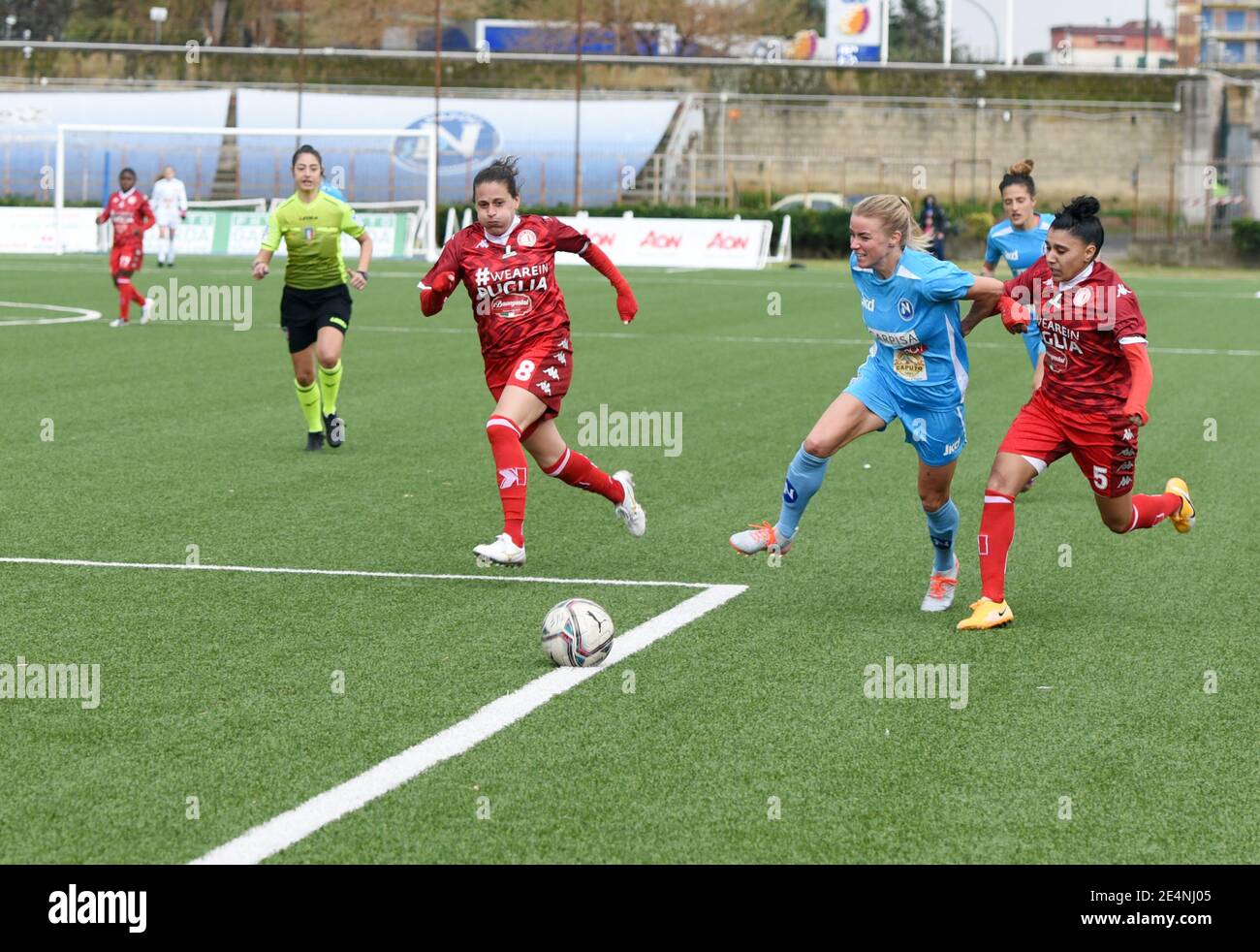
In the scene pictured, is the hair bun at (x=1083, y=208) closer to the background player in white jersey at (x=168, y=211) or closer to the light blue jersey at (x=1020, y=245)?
the light blue jersey at (x=1020, y=245)

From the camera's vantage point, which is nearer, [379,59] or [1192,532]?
[1192,532]

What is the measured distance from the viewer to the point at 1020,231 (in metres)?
12.9

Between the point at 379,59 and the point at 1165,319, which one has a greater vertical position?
the point at 379,59

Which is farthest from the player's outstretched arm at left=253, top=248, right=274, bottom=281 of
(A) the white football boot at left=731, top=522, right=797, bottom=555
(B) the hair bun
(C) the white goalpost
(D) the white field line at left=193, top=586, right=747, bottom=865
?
(C) the white goalpost

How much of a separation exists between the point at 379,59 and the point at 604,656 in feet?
202

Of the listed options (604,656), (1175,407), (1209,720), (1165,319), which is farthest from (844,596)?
(1165,319)

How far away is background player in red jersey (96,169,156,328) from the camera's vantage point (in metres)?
24.2

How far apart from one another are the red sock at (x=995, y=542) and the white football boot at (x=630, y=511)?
243cm

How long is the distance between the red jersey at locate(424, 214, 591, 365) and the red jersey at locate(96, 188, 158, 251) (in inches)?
645

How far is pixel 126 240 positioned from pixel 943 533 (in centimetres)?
1859

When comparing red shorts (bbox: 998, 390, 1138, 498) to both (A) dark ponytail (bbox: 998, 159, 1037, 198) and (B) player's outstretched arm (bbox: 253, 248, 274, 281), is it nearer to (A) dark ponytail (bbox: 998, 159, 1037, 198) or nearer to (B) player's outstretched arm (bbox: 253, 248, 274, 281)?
(A) dark ponytail (bbox: 998, 159, 1037, 198)

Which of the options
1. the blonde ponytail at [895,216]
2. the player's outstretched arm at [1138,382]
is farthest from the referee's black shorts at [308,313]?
the player's outstretched arm at [1138,382]
